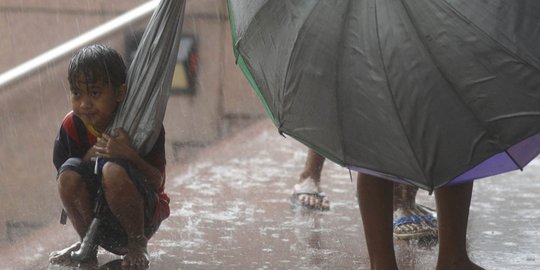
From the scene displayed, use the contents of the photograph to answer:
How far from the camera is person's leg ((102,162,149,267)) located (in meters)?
4.14

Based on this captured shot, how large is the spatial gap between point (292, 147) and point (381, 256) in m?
3.18

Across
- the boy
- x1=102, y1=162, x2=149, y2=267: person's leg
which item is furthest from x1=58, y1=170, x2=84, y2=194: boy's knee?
x1=102, y1=162, x2=149, y2=267: person's leg

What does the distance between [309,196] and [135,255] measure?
1.52m

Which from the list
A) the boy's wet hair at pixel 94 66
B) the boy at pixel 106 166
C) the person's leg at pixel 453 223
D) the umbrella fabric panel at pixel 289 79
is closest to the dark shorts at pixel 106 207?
the boy at pixel 106 166

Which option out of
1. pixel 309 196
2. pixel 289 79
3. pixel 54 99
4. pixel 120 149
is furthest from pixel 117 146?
pixel 54 99

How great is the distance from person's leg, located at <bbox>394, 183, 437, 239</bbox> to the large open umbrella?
4.65ft

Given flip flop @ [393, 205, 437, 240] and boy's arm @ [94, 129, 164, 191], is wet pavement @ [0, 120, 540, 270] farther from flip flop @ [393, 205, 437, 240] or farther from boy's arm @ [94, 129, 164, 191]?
boy's arm @ [94, 129, 164, 191]

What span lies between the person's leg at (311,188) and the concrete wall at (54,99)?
47.0 inches

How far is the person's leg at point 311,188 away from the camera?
5.61 metres

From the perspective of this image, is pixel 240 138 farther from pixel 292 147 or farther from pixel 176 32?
pixel 176 32

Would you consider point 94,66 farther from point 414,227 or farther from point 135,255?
point 414,227

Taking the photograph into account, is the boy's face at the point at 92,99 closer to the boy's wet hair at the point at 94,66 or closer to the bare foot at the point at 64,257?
the boy's wet hair at the point at 94,66

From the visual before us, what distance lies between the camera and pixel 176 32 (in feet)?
13.8

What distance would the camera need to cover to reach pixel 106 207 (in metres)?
4.25
